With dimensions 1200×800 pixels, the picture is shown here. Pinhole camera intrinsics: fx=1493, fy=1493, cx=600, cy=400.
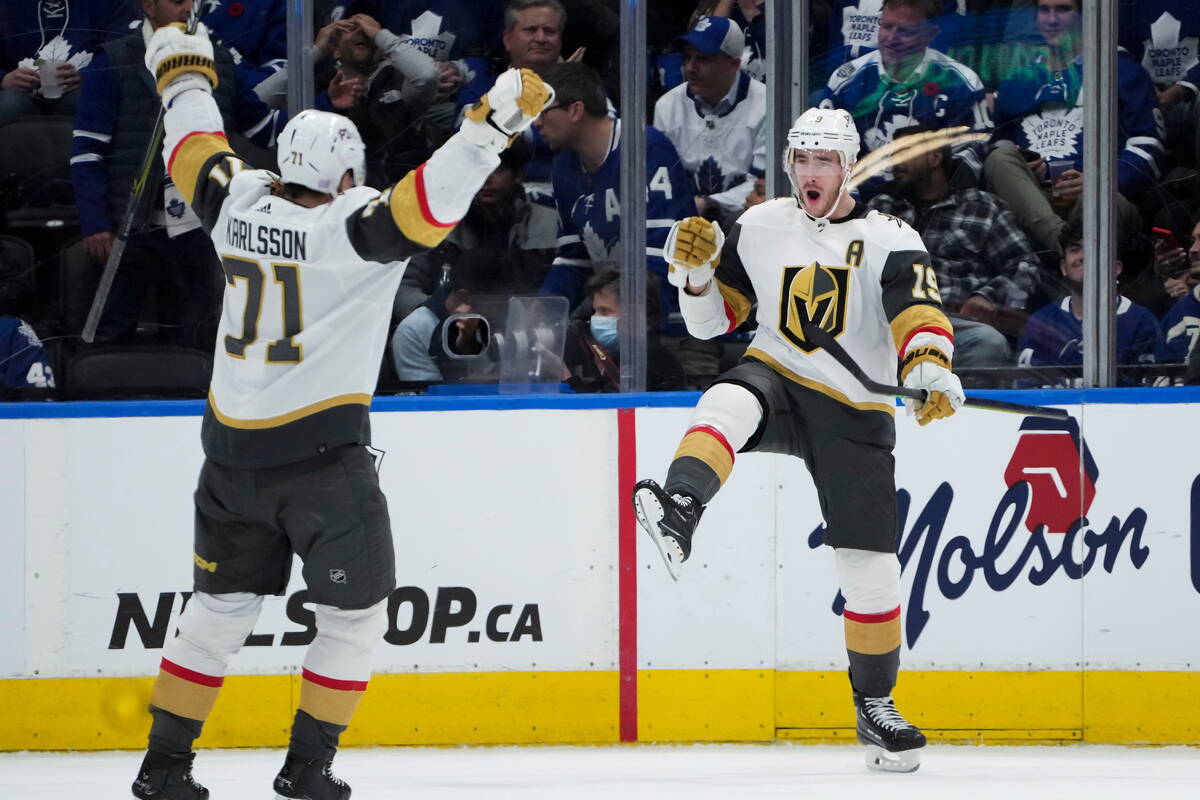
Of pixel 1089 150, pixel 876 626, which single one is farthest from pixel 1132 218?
pixel 876 626

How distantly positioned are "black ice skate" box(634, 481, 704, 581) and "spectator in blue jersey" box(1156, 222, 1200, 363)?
1.83 meters

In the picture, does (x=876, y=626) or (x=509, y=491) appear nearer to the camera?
(x=876, y=626)

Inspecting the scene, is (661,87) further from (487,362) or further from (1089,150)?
(1089,150)

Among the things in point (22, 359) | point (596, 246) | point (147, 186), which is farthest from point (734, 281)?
point (22, 359)

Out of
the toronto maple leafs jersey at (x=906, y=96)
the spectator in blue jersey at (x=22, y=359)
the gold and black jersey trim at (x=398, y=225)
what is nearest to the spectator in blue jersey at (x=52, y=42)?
the spectator in blue jersey at (x=22, y=359)

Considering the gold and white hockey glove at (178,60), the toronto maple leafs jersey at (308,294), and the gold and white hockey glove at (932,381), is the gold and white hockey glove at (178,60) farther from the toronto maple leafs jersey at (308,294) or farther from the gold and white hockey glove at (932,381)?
the gold and white hockey glove at (932,381)

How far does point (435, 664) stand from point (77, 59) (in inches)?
79.9

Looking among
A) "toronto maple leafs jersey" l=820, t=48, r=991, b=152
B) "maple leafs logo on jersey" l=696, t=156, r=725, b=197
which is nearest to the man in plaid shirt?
"toronto maple leafs jersey" l=820, t=48, r=991, b=152

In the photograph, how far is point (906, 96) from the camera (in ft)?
14.3

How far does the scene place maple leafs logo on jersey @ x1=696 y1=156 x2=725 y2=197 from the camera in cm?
438

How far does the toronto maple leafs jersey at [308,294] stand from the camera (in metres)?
2.70

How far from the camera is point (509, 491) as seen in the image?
3.94m

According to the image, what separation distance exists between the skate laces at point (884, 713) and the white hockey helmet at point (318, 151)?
5.34 feet

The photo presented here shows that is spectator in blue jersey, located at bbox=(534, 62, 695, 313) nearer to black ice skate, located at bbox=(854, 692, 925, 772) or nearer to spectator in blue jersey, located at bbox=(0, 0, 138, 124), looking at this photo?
spectator in blue jersey, located at bbox=(0, 0, 138, 124)
